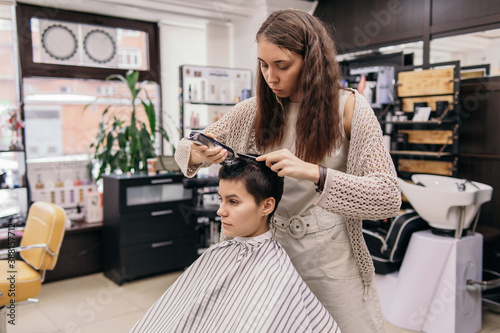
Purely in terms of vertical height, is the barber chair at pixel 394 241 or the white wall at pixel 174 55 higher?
the white wall at pixel 174 55

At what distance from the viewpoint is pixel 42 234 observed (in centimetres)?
268

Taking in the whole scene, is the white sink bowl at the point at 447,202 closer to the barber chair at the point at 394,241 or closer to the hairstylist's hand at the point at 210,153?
the barber chair at the point at 394,241

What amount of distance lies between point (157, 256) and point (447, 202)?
259 cm

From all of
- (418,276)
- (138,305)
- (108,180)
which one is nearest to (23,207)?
(108,180)

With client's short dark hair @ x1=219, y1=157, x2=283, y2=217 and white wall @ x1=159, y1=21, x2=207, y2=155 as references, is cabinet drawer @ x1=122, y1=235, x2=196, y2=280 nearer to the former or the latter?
white wall @ x1=159, y1=21, x2=207, y2=155

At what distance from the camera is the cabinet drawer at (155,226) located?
383 centimetres

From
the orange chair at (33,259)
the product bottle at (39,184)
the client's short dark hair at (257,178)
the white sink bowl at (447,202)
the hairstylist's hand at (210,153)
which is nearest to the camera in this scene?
the hairstylist's hand at (210,153)

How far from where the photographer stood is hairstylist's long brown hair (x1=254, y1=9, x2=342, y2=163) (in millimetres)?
1140

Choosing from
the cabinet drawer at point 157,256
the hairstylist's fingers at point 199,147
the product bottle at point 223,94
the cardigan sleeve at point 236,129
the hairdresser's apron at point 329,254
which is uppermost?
the product bottle at point 223,94

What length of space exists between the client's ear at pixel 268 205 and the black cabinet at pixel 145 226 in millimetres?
2653

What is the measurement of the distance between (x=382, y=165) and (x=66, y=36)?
4580 mm

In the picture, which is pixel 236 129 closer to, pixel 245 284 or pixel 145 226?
pixel 245 284

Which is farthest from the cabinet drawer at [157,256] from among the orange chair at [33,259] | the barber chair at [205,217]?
the orange chair at [33,259]

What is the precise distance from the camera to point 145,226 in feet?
12.9
